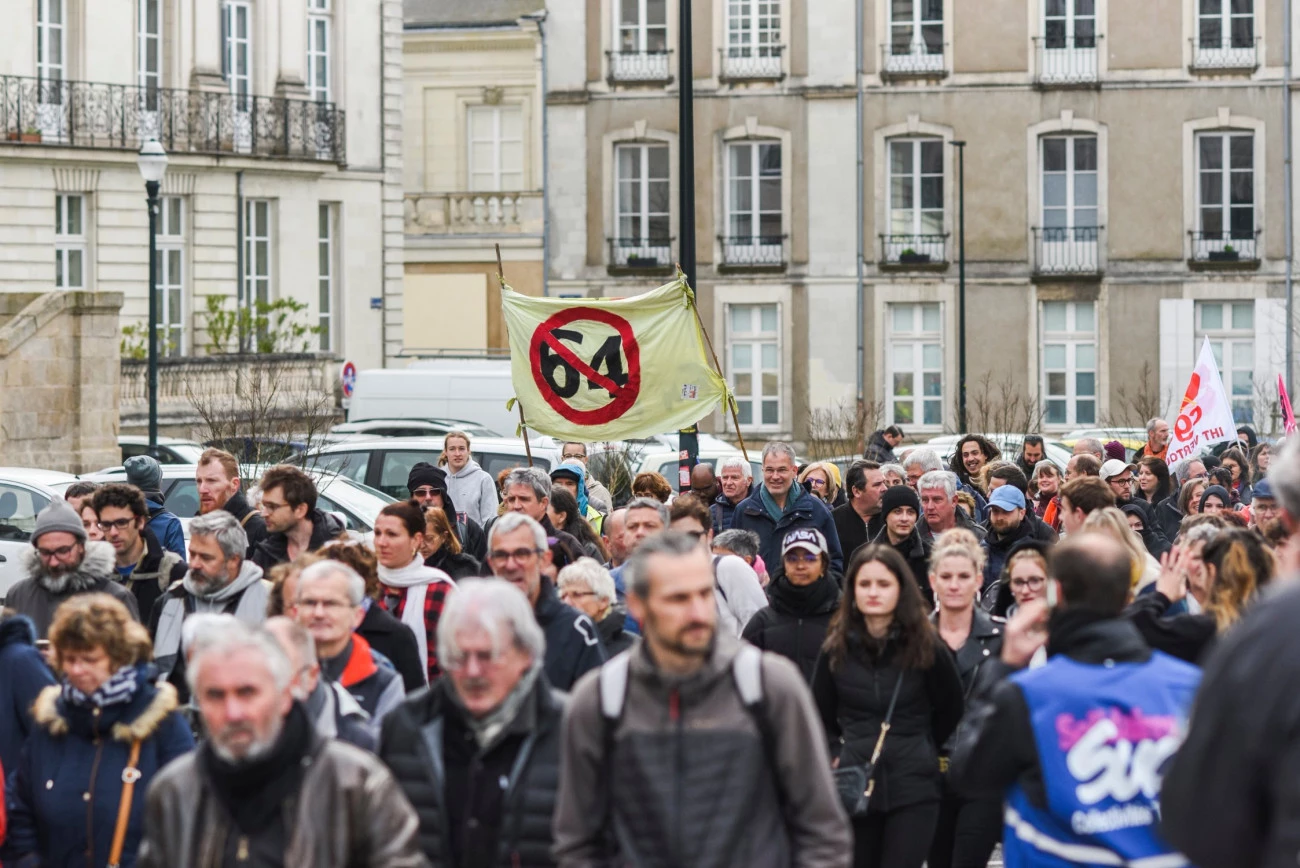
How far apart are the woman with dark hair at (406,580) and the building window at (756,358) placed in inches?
1418

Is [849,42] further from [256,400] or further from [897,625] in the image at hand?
[897,625]

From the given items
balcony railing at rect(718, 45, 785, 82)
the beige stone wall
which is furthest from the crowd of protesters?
balcony railing at rect(718, 45, 785, 82)

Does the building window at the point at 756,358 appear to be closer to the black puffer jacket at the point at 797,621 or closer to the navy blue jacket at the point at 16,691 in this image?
the black puffer jacket at the point at 797,621

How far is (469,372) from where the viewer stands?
113 ft

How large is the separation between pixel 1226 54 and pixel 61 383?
83.8 feet

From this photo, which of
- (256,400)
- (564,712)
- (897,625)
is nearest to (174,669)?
(897,625)

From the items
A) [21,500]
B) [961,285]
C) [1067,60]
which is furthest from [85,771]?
[1067,60]

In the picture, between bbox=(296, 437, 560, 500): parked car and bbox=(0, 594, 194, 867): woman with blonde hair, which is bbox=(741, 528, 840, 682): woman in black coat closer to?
bbox=(0, 594, 194, 867): woman with blonde hair

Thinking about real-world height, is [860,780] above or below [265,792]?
below

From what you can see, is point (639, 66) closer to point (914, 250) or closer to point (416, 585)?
point (914, 250)

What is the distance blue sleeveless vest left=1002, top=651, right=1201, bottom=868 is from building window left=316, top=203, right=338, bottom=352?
3845 cm

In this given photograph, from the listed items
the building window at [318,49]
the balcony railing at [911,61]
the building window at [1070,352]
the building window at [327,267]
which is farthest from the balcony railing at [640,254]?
the building window at [1070,352]

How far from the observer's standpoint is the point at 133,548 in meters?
10.4

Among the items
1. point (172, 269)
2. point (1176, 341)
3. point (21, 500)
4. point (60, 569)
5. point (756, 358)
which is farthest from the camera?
point (756, 358)
